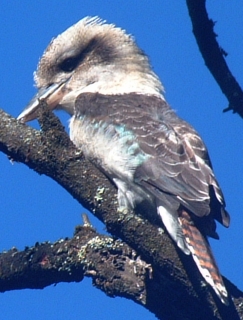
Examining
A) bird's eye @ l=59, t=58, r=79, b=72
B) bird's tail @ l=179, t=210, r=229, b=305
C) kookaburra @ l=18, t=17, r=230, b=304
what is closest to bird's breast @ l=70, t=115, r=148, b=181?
kookaburra @ l=18, t=17, r=230, b=304

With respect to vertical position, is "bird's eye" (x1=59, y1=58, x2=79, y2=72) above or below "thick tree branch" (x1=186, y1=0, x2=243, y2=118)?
above

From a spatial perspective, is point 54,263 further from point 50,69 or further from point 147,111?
point 50,69

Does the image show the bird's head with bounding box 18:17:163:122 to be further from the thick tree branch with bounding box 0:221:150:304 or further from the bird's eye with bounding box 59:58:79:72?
the thick tree branch with bounding box 0:221:150:304

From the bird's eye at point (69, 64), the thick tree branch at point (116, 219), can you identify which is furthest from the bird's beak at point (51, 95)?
the thick tree branch at point (116, 219)

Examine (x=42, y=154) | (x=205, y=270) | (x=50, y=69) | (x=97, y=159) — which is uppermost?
(x=50, y=69)

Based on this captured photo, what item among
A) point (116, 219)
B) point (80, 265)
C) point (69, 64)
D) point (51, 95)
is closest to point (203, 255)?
point (116, 219)

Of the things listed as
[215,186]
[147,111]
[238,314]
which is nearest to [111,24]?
[147,111]

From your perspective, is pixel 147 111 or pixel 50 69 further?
pixel 50 69
